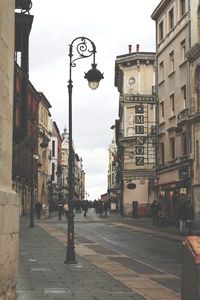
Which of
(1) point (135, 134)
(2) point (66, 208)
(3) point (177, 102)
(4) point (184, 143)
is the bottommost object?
(2) point (66, 208)

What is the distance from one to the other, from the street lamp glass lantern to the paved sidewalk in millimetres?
4807

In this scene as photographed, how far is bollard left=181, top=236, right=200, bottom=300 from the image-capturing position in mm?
5836

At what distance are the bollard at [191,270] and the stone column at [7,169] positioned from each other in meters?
2.30

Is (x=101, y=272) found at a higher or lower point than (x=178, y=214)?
lower

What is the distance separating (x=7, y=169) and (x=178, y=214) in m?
24.0

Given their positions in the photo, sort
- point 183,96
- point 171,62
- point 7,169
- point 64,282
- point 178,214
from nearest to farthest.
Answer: point 7,169, point 64,282, point 178,214, point 183,96, point 171,62

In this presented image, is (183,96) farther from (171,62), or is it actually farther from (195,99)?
(171,62)

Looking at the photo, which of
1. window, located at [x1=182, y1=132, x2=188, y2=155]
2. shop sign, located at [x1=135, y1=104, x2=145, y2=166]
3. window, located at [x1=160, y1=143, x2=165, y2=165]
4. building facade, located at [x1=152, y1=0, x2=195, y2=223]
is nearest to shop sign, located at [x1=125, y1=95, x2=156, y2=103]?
building facade, located at [x1=152, y1=0, x2=195, y2=223]

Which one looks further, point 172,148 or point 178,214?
point 172,148

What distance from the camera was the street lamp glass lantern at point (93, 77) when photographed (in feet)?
52.8

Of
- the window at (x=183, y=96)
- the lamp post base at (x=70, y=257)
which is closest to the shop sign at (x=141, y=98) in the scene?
the window at (x=183, y=96)

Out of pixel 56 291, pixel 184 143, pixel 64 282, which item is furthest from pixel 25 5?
pixel 184 143

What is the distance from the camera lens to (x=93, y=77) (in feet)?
52.8

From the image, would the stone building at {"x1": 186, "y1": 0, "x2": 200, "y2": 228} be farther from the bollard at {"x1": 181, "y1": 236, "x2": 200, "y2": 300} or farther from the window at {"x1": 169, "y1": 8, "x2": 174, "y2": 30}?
the bollard at {"x1": 181, "y1": 236, "x2": 200, "y2": 300}
